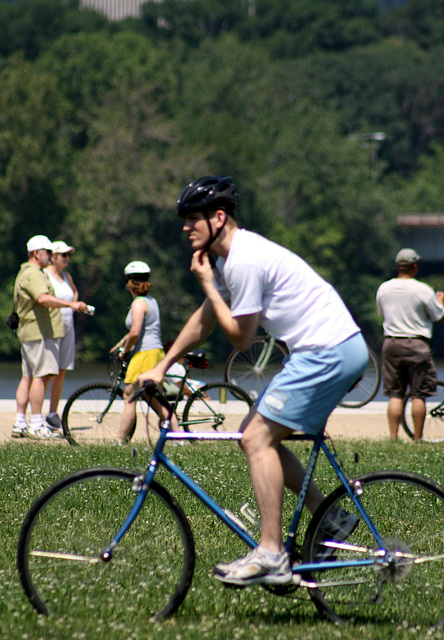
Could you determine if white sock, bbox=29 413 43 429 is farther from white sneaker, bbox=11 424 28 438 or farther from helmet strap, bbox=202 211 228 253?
helmet strap, bbox=202 211 228 253

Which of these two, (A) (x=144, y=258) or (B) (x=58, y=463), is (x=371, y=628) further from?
(A) (x=144, y=258)

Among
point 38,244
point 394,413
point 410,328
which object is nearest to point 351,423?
point 394,413

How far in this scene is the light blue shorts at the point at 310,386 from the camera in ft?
12.0

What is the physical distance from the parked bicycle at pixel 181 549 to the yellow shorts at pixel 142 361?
4.12 meters

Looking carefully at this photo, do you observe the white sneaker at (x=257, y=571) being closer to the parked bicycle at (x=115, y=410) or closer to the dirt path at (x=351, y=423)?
the parked bicycle at (x=115, y=410)

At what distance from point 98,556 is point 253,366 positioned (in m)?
7.04

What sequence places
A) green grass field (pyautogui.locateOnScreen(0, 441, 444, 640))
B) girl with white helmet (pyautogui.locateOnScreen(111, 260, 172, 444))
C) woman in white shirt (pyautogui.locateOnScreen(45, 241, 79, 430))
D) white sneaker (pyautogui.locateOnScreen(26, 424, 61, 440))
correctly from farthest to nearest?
1. woman in white shirt (pyautogui.locateOnScreen(45, 241, 79, 430))
2. white sneaker (pyautogui.locateOnScreen(26, 424, 61, 440))
3. girl with white helmet (pyautogui.locateOnScreen(111, 260, 172, 444))
4. green grass field (pyautogui.locateOnScreen(0, 441, 444, 640))

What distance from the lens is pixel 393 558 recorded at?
379cm

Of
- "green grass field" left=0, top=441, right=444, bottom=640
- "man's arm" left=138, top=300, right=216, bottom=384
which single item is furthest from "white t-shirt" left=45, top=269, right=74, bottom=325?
"man's arm" left=138, top=300, right=216, bottom=384

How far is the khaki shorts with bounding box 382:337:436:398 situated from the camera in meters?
8.47

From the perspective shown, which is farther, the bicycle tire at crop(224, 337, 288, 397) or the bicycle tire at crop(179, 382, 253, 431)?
the bicycle tire at crop(224, 337, 288, 397)

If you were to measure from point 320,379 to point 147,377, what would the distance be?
687mm

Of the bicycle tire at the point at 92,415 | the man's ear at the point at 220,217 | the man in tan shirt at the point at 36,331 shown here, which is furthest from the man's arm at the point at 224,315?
the man in tan shirt at the point at 36,331

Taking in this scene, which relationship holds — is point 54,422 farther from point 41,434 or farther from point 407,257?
point 407,257
